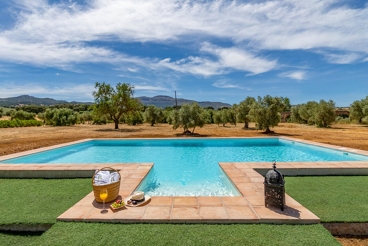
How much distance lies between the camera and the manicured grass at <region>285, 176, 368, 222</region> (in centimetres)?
356

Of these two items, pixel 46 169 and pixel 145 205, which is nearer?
pixel 145 205

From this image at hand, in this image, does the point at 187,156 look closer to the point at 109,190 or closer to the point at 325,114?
the point at 109,190

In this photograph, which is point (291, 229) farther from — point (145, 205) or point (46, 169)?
point (46, 169)

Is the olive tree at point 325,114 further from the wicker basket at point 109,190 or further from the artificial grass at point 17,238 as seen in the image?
the artificial grass at point 17,238

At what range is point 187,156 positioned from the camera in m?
10.3

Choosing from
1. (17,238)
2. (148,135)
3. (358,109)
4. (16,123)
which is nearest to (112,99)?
(148,135)

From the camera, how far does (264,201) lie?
13.0 feet

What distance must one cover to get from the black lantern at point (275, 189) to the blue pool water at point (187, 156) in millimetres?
1210

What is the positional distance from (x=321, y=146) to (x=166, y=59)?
1775 centimetres

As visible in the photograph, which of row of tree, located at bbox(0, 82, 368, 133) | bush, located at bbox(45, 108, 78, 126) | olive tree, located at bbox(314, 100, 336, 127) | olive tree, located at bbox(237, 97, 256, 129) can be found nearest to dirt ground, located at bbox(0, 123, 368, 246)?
row of tree, located at bbox(0, 82, 368, 133)

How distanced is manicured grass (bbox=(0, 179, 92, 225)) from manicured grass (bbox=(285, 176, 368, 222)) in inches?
192

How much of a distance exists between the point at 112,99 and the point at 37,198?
21.3 metres

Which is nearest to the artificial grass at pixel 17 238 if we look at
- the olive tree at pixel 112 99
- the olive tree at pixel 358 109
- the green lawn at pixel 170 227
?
the green lawn at pixel 170 227

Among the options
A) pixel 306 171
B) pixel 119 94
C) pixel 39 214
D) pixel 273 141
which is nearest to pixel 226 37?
pixel 273 141
